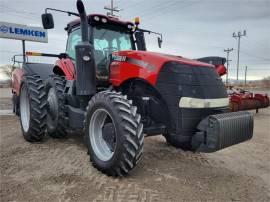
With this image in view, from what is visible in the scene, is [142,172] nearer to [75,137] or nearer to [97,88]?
[97,88]

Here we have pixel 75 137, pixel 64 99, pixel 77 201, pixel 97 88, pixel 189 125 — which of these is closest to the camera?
pixel 77 201

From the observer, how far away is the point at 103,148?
3.98 meters

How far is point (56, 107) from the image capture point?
5.09m

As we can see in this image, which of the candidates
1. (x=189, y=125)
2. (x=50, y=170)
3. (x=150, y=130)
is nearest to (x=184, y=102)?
(x=189, y=125)

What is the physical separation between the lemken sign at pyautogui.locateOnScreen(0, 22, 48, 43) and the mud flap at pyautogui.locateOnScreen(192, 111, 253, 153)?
14397 mm

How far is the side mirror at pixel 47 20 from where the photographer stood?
4.64 meters

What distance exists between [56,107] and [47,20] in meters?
1.58

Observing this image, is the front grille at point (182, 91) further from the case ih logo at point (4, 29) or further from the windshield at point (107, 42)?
the case ih logo at point (4, 29)

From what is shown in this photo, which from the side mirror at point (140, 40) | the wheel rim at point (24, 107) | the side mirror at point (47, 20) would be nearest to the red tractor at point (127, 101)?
→ the side mirror at point (47, 20)

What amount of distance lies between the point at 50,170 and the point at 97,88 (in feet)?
5.16

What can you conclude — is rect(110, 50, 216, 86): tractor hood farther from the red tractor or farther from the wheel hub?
the wheel hub

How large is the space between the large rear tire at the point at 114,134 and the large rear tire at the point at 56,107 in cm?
122

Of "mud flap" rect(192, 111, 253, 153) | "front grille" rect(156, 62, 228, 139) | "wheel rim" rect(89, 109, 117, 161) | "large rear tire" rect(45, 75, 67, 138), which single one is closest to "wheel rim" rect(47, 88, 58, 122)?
"large rear tire" rect(45, 75, 67, 138)

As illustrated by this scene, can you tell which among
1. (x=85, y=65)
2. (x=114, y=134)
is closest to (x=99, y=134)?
(x=114, y=134)
